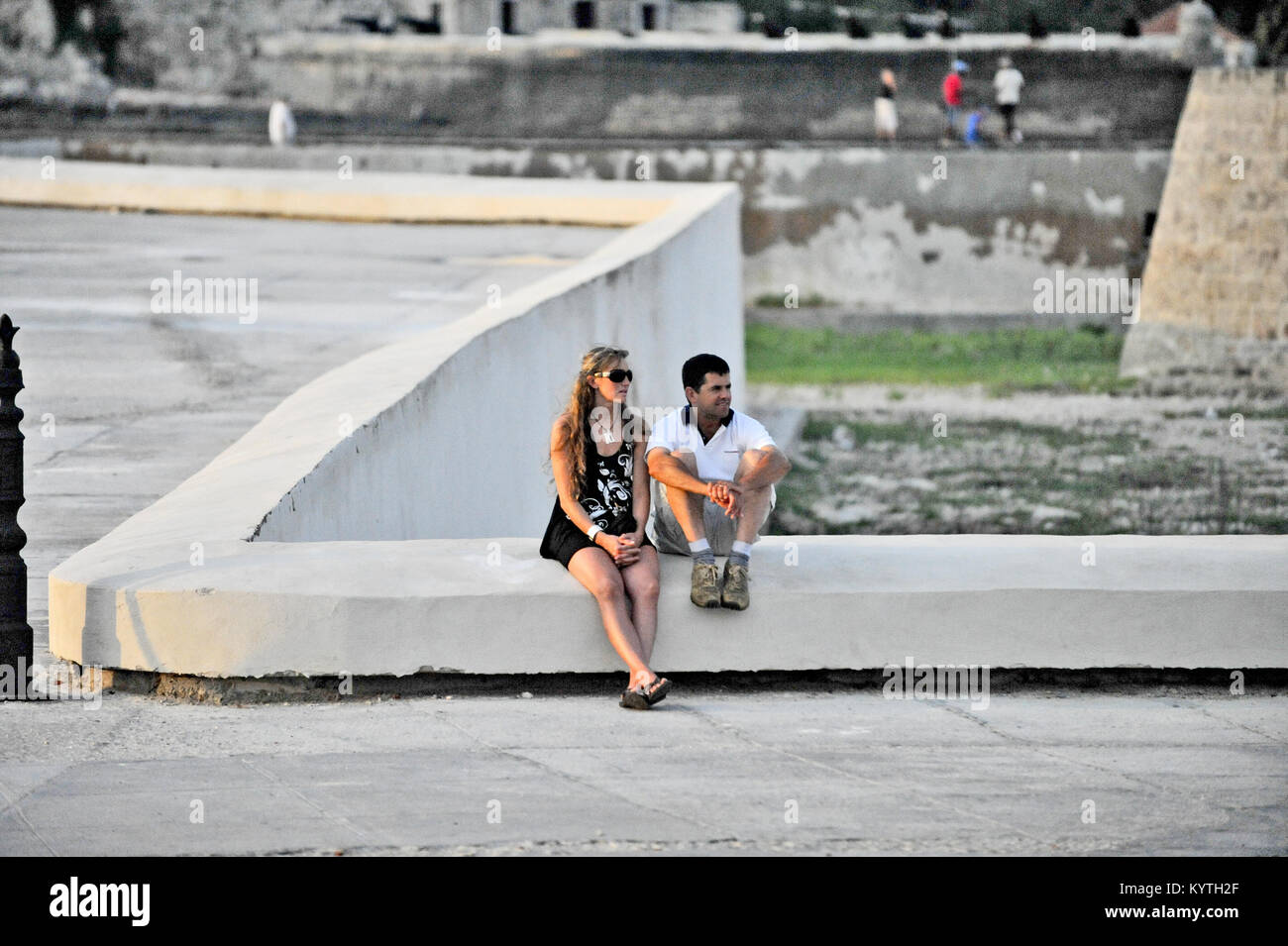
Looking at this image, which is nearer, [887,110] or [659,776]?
[659,776]

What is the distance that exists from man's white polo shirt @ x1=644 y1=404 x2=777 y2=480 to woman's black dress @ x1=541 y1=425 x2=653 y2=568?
11 cm

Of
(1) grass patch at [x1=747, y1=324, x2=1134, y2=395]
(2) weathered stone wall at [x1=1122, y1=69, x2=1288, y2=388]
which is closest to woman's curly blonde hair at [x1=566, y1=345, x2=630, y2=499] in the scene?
(1) grass patch at [x1=747, y1=324, x2=1134, y2=395]

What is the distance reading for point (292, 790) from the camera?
5.99m

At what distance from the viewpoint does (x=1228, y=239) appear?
32.0 metres

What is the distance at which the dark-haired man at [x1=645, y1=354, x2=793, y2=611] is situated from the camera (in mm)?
7457

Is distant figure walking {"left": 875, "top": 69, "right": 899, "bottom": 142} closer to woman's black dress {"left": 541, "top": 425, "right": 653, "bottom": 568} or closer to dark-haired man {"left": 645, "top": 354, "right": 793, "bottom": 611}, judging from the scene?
dark-haired man {"left": 645, "top": 354, "right": 793, "bottom": 611}

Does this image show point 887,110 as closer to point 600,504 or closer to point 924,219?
point 924,219

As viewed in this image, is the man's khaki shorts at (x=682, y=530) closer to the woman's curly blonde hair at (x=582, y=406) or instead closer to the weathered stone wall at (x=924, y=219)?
the woman's curly blonde hair at (x=582, y=406)

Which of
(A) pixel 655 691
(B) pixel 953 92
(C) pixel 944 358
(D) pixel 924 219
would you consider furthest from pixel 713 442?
(B) pixel 953 92

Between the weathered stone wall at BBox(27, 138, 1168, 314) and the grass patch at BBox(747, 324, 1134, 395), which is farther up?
the weathered stone wall at BBox(27, 138, 1168, 314)

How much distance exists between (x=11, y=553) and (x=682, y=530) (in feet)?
7.47

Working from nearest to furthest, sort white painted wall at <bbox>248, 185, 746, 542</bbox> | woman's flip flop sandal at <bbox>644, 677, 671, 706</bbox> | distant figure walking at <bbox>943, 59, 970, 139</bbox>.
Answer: woman's flip flop sandal at <bbox>644, 677, 671, 706</bbox> → white painted wall at <bbox>248, 185, 746, 542</bbox> → distant figure walking at <bbox>943, 59, 970, 139</bbox>
